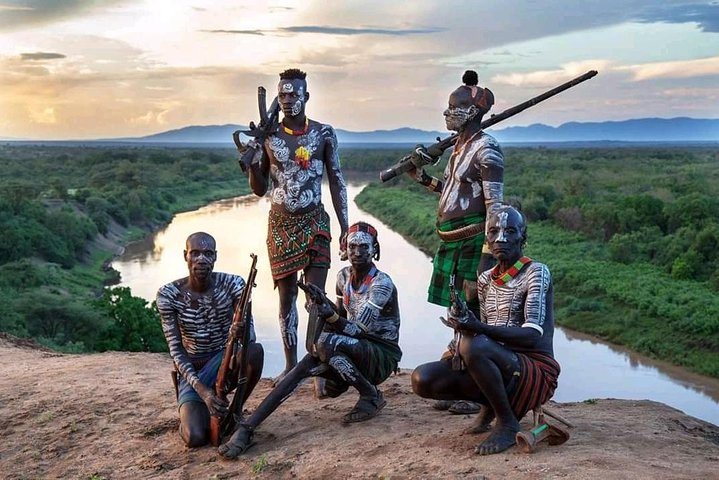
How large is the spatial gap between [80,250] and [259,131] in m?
23.2

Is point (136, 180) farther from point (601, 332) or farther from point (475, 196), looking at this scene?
point (475, 196)

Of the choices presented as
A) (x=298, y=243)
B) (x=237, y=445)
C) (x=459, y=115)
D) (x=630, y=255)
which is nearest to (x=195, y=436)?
(x=237, y=445)

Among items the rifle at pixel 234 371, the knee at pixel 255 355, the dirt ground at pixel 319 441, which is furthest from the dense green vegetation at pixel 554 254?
the knee at pixel 255 355

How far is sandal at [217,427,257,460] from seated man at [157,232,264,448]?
8.1 inches

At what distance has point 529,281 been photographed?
445 cm

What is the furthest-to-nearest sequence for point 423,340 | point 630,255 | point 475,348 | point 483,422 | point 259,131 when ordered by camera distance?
point 630,255 < point 423,340 < point 259,131 < point 483,422 < point 475,348

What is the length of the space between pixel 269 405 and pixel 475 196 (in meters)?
1.84

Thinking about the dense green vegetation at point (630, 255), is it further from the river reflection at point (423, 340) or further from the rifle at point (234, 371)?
the rifle at point (234, 371)

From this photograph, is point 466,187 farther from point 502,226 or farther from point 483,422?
point 483,422

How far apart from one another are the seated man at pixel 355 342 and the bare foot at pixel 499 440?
1053 mm

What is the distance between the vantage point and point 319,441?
16.7 feet

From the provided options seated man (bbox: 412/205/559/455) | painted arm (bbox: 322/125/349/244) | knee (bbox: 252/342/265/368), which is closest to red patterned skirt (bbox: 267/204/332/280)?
painted arm (bbox: 322/125/349/244)

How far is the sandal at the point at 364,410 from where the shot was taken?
535 centimetres

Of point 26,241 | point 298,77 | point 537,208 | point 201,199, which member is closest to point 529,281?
point 298,77
